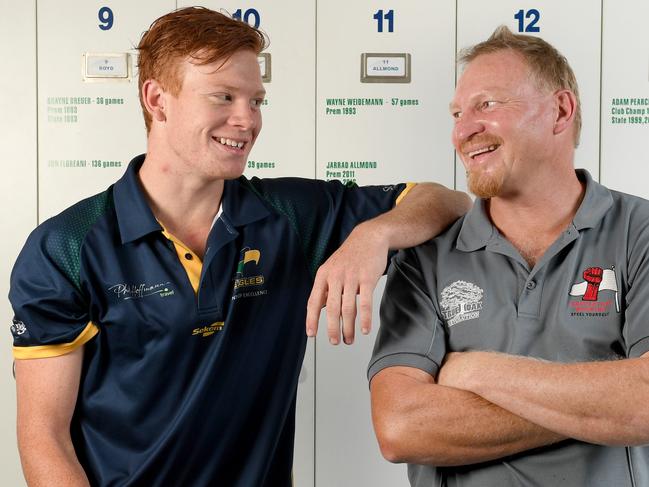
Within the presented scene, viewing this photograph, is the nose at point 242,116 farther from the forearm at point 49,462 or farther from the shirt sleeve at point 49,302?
the forearm at point 49,462

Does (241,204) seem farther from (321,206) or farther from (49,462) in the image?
(49,462)

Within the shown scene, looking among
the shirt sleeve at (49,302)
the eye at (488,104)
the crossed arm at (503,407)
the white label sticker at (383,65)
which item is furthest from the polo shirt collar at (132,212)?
the white label sticker at (383,65)

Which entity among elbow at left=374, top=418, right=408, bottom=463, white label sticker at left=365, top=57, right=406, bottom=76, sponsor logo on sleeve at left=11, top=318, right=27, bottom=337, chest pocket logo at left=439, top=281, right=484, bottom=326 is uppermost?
white label sticker at left=365, top=57, right=406, bottom=76

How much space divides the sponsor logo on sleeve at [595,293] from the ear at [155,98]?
0.81m

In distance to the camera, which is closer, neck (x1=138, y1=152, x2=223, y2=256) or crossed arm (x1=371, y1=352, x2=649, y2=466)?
crossed arm (x1=371, y1=352, x2=649, y2=466)

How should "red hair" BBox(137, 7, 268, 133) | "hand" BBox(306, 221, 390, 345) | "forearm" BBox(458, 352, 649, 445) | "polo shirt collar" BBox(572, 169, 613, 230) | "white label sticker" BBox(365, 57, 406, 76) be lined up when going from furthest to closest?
"white label sticker" BBox(365, 57, 406, 76), "red hair" BBox(137, 7, 268, 133), "polo shirt collar" BBox(572, 169, 613, 230), "hand" BBox(306, 221, 390, 345), "forearm" BBox(458, 352, 649, 445)

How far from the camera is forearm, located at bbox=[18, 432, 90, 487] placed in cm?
137

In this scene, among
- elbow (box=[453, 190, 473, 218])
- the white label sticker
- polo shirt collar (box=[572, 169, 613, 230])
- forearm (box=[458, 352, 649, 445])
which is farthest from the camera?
the white label sticker

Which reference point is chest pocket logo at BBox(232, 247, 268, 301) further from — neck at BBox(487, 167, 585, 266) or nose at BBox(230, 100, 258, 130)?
neck at BBox(487, 167, 585, 266)

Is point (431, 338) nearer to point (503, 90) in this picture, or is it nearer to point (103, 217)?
point (503, 90)

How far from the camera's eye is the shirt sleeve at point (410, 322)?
4.36 feet

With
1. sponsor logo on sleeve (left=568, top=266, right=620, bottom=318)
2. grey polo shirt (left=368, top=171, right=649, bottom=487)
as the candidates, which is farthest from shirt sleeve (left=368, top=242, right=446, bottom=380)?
sponsor logo on sleeve (left=568, top=266, right=620, bottom=318)

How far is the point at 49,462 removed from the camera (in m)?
1.38

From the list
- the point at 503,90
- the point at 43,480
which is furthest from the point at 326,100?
the point at 43,480
